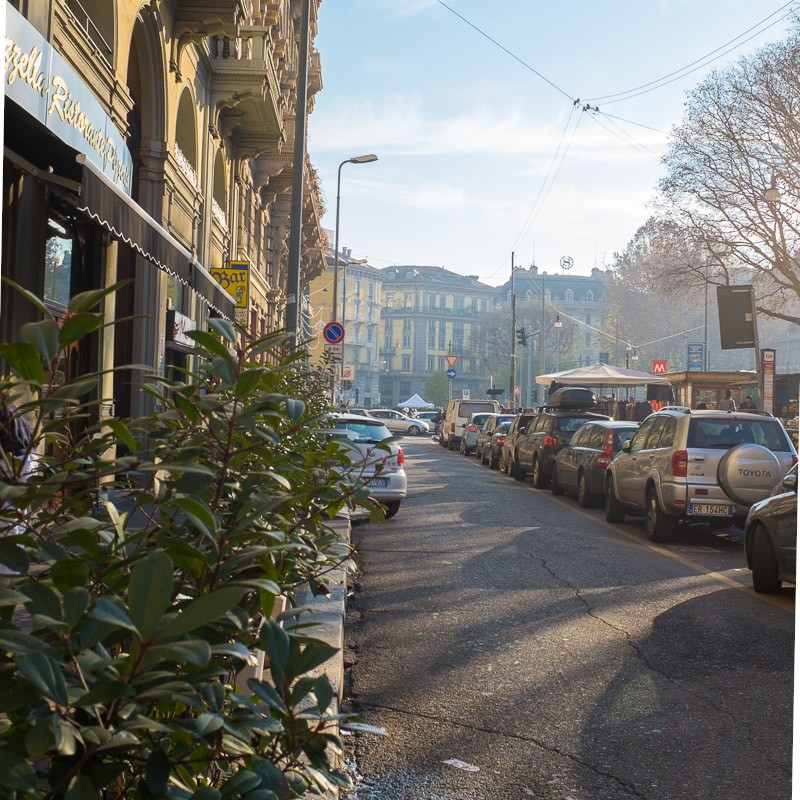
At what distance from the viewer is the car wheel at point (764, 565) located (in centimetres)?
941

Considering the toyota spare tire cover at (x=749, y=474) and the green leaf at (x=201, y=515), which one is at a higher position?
the green leaf at (x=201, y=515)

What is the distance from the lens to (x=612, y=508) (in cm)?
1598

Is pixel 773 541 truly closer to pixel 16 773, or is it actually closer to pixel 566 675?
pixel 566 675

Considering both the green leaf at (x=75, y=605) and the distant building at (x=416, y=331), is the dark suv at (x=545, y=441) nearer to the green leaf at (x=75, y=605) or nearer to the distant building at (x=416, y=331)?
the green leaf at (x=75, y=605)

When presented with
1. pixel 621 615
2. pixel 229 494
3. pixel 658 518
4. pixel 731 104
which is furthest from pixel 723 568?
pixel 731 104

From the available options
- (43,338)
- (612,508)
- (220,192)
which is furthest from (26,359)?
(220,192)

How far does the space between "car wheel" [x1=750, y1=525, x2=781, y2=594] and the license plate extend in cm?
354

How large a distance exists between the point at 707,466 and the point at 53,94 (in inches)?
332

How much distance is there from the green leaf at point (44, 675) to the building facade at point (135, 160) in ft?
2.66

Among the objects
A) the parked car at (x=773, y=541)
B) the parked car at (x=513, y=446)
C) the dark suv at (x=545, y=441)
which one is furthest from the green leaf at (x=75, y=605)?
the parked car at (x=513, y=446)

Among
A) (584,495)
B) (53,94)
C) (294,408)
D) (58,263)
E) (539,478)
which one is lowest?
(539,478)

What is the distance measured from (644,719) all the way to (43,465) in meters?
3.90

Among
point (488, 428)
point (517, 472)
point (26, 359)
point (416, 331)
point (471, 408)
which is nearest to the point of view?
point (26, 359)

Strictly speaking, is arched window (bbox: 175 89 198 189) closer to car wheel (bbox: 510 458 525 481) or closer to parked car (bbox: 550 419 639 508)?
parked car (bbox: 550 419 639 508)
